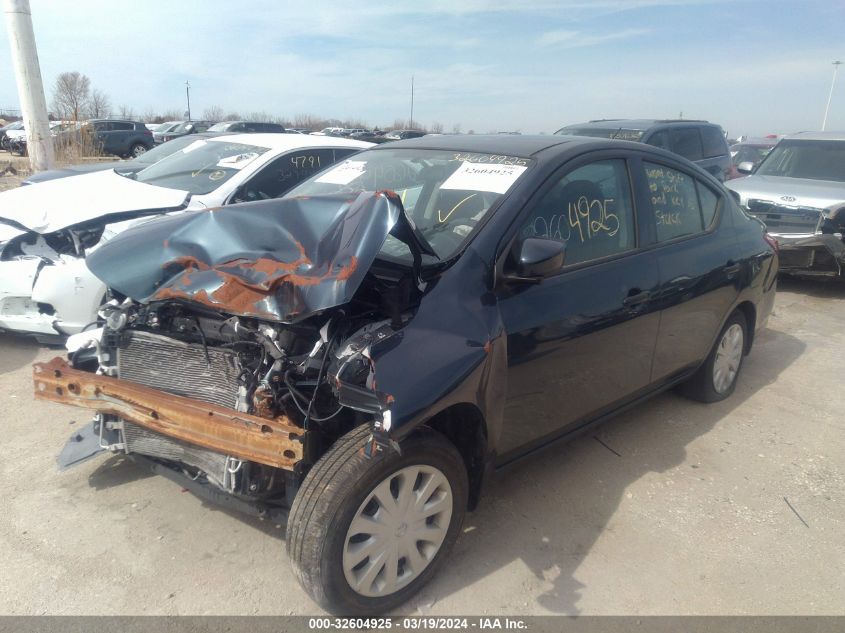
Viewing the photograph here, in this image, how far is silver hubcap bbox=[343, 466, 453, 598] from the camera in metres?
2.33

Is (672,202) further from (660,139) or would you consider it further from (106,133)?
(106,133)

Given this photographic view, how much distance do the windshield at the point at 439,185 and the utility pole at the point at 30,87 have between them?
11606mm

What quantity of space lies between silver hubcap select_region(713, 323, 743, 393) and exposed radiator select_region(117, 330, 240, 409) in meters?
3.34

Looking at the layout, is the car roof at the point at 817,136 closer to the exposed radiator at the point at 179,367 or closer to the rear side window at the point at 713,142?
the rear side window at the point at 713,142

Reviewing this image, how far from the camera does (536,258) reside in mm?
2574

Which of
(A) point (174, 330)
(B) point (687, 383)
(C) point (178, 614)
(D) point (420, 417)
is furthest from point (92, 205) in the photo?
(B) point (687, 383)

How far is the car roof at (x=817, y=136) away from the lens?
903 cm

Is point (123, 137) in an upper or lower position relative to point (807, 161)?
lower

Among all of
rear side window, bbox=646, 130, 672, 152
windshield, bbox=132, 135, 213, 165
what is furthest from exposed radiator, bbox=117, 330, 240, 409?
rear side window, bbox=646, 130, 672, 152

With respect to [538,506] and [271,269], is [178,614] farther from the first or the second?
[538,506]

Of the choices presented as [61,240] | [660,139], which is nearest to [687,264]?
[61,240]

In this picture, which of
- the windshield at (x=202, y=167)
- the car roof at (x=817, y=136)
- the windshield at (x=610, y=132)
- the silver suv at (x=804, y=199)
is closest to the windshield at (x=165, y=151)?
the windshield at (x=202, y=167)

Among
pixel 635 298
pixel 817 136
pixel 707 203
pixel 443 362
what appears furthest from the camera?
pixel 817 136

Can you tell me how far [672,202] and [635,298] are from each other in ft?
2.77
